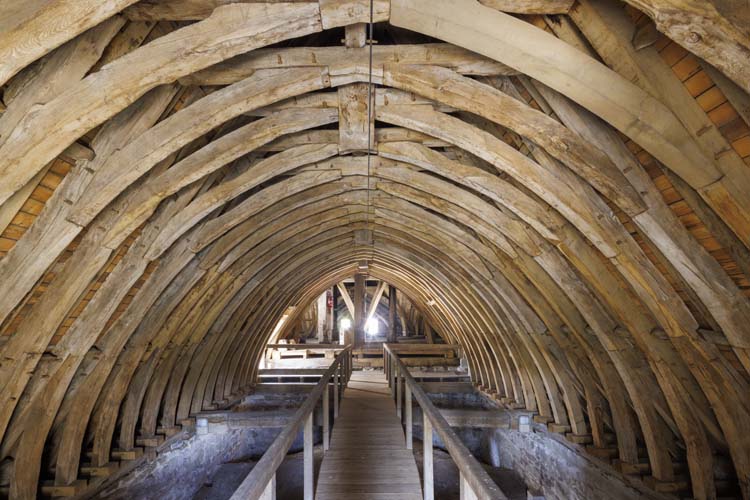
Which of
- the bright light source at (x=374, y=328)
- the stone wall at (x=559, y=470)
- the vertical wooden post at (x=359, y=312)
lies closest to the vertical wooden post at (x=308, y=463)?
the stone wall at (x=559, y=470)

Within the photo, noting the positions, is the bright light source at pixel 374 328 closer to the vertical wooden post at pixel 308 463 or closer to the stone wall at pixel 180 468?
the stone wall at pixel 180 468

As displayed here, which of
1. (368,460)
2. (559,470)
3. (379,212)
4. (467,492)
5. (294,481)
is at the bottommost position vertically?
(294,481)

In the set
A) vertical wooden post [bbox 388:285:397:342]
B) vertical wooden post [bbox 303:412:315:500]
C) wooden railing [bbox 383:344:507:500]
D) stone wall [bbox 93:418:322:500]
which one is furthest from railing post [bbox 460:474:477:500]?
vertical wooden post [bbox 388:285:397:342]

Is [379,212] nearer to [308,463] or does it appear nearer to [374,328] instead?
[308,463]

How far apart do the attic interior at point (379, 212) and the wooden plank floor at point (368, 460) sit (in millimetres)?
61

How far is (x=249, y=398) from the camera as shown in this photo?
35.4 feet

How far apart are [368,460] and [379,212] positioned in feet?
11.2

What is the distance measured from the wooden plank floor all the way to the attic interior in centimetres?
6

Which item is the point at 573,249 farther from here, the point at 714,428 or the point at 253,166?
the point at 253,166

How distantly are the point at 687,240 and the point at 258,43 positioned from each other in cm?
308

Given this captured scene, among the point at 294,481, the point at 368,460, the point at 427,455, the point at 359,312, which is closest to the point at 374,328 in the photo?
the point at 359,312

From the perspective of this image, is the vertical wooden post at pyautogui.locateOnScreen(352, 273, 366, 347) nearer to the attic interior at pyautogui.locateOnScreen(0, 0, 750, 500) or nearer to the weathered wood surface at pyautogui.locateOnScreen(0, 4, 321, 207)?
the attic interior at pyautogui.locateOnScreen(0, 0, 750, 500)

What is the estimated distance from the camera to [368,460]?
18.0ft

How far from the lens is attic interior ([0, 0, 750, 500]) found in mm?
2410
